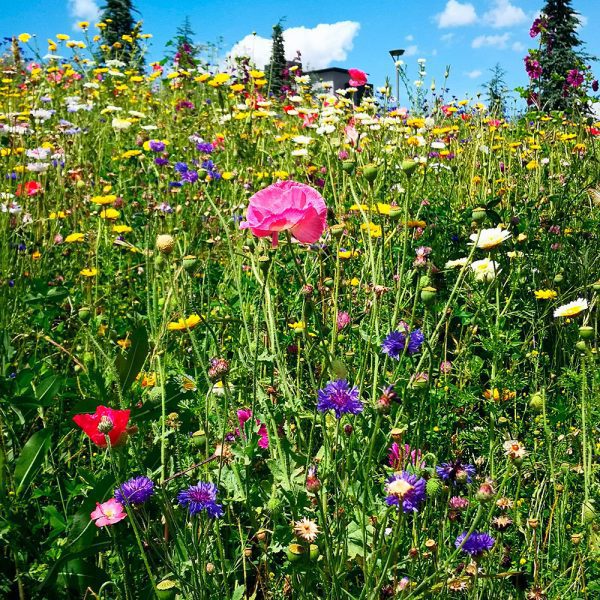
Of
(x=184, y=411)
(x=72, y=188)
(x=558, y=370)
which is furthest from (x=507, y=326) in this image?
(x=72, y=188)

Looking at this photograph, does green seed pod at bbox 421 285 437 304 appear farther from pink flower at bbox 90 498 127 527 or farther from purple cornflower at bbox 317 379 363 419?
pink flower at bbox 90 498 127 527

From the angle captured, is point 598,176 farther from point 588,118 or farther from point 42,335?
point 42,335

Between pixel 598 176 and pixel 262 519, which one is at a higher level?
pixel 598 176

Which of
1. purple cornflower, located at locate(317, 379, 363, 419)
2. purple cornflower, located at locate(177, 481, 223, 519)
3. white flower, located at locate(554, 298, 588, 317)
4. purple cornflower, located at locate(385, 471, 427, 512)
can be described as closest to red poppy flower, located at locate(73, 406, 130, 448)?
purple cornflower, located at locate(177, 481, 223, 519)

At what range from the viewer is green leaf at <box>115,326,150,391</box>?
1247 mm

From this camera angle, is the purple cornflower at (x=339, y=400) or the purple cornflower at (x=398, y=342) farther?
the purple cornflower at (x=398, y=342)

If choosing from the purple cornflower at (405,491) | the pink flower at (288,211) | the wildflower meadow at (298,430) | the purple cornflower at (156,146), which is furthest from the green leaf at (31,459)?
the purple cornflower at (156,146)

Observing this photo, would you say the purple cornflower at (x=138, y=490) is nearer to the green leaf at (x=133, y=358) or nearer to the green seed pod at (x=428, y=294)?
the green leaf at (x=133, y=358)

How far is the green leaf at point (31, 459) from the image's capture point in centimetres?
119

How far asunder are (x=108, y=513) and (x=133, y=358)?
1.14ft

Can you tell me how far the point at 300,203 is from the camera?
1.08m

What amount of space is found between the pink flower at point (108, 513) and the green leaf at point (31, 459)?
255 millimetres

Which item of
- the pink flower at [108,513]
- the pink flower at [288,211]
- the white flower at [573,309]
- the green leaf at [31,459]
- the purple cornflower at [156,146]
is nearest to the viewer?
the pink flower at [108,513]

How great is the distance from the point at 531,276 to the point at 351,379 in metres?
1.18
